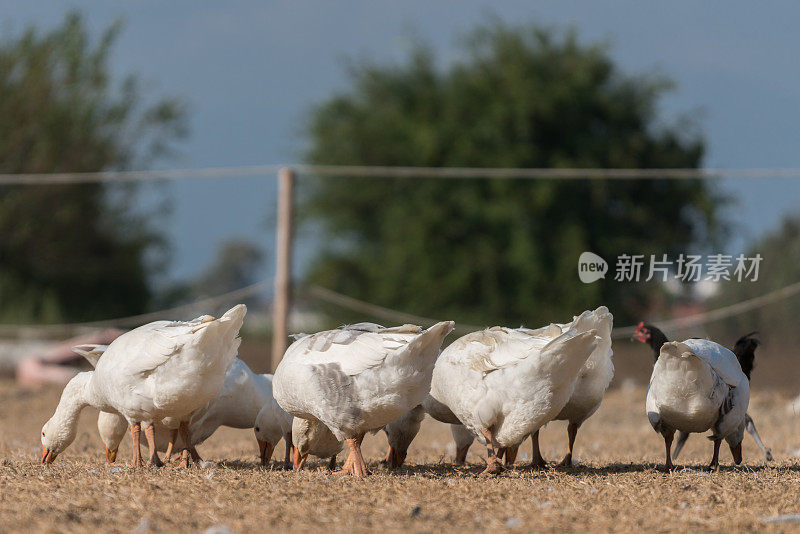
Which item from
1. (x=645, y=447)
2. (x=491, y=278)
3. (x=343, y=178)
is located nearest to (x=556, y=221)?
(x=491, y=278)

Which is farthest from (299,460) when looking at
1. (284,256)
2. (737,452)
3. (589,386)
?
(284,256)

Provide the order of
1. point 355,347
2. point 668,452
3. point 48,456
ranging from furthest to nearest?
1. point 48,456
2. point 668,452
3. point 355,347

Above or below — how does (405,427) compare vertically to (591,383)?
below

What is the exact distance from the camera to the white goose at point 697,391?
520 cm

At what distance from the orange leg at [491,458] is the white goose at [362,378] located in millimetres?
504

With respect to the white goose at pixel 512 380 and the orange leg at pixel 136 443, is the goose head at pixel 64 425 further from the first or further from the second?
the white goose at pixel 512 380

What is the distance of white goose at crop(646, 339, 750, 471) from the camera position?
5199 millimetres

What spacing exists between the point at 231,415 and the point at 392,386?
1822 mm

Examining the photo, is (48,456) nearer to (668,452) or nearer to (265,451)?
(265,451)

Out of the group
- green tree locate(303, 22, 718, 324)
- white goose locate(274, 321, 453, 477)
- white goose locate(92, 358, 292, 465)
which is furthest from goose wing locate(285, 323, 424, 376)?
green tree locate(303, 22, 718, 324)

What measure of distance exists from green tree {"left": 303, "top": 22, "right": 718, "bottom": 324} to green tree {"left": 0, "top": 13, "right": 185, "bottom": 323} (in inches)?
155

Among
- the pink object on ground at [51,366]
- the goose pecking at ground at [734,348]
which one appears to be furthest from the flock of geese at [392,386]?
the pink object on ground at [51,366]

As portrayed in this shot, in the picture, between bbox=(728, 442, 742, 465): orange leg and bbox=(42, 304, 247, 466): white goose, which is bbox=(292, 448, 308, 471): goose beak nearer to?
bbox=(42, 304, 247, 466): white goose

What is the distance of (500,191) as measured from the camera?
18547mm
